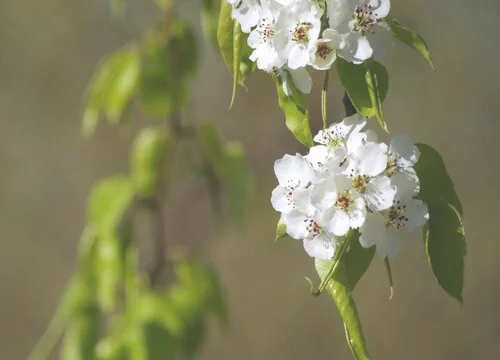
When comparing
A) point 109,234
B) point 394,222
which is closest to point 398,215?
point 394,222

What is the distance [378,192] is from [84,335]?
0.74 meters

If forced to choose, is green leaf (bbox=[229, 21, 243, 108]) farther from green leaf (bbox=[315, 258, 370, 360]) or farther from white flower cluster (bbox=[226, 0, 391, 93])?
green leaf (bbox=[315, 258, 370, 360])

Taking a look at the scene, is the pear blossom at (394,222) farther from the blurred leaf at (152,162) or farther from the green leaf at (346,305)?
the blurred leaf at (152,162)

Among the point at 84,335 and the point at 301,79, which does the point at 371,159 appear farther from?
the point at 84,335

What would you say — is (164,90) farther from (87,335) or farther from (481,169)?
(481,169)

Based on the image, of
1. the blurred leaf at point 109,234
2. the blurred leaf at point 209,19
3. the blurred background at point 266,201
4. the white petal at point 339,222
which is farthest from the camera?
the blurred background at point 266,201

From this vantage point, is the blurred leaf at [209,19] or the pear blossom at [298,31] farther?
the blurred leaf at [209,19]

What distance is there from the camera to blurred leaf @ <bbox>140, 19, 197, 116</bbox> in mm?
1220

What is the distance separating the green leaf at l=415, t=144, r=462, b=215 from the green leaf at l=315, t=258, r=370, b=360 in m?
0.08

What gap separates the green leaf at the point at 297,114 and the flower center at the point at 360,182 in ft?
0.18

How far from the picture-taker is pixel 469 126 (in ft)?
8.68

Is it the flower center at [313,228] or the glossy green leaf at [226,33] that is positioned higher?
the glossy green leaf at [226,33]

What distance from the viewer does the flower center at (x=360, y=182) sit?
0.56m

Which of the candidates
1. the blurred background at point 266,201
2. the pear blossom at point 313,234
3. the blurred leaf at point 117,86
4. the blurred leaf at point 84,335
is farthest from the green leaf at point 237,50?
the blurred background at point 266,201
